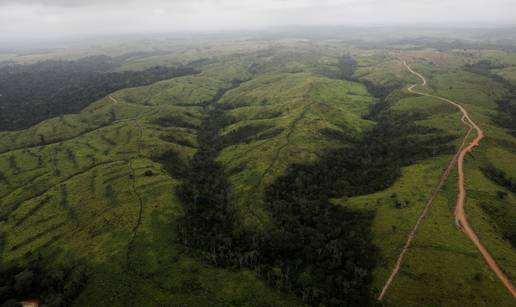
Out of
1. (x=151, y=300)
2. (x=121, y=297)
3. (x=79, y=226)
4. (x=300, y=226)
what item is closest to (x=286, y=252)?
(x=300, y=226)

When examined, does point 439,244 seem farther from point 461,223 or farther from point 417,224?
point 461,223

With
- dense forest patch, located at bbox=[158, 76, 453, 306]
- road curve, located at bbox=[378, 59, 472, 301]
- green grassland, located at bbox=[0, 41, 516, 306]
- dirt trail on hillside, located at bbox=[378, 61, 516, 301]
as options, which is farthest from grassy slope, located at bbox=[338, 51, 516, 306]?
dense forest patch, located at bbox=[158, 76, 453, 306]

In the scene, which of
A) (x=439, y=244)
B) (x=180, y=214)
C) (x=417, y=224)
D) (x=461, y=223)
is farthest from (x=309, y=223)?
(x=180, y=214)

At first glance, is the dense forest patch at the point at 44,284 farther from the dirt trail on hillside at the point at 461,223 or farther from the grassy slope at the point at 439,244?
the grassy slope at the point at 439,244

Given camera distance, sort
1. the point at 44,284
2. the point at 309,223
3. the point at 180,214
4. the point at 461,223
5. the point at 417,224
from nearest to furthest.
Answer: the point at 44,284 < the point at 461,223 < the point at 417,224 < the point at 309,223 < the point at 180,214

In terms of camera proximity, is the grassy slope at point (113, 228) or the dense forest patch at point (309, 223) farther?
the dense forest patch at point (309, 223)

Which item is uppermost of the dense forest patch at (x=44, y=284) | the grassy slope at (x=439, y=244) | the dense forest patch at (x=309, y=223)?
the grassy slope at (x=439, y=244)

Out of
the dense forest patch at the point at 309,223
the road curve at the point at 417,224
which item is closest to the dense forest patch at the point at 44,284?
the dense forest patch at the point at 309,223

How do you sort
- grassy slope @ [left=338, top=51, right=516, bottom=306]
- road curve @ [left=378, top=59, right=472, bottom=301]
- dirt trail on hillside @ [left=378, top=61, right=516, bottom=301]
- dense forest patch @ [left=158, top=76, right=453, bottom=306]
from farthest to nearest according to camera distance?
dense forest patch @ [left=158, top=76, right=453, bottom=306]
road curve @ [left=378, top=59, right=472, bottom=301]
dirt trail on hillside @ [left=378, top=61, right=516, bottom=301]
grassy slope @ [left=338, top=51, right=516, bottom=306]

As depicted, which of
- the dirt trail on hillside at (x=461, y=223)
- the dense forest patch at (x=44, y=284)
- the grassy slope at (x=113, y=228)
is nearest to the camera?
the dirt trail on hillside at (x=461, y=223)

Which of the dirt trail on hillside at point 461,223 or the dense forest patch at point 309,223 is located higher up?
the dirt trail on hillside at point 461,223

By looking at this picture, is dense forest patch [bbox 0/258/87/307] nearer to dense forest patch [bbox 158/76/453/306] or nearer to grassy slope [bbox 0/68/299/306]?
grassy slope [bbox 0/68/299/306]

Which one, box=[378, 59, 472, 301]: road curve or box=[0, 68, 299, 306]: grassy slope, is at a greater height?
box=[378, 59, 472, 301]: road curve
